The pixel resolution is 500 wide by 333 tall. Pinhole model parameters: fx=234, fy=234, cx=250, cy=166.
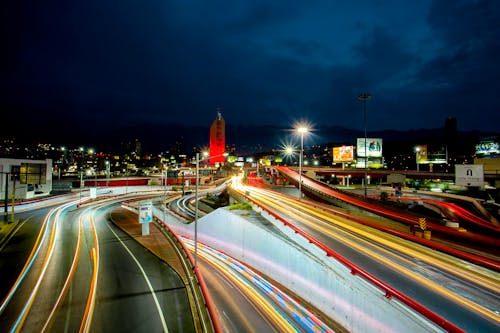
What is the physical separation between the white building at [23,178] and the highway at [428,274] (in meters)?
45.7

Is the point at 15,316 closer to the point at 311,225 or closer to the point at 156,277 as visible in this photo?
A: the point at 156,277

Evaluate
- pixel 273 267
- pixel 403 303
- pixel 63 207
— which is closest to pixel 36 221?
pixel 63 207

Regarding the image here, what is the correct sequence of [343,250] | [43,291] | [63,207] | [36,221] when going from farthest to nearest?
1. [63,207]
2. [36,221]
3. [343,250]
4. [43,291]

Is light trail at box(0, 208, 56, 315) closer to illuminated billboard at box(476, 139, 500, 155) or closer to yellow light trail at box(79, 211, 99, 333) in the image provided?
yellow light trail at box(79, 211, 99, 333)

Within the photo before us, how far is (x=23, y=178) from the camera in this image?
38156 mm

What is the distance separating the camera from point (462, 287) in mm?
10625

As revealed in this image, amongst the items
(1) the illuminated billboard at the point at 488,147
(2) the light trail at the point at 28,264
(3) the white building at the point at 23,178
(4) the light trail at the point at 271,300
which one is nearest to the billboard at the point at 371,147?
(1) the illuminated billboard at the point at 488,147

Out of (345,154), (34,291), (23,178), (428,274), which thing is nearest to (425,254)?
(428,274)

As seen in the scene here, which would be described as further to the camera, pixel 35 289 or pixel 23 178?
pixel 23 178

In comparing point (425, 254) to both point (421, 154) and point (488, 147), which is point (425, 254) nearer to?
point (488, 147)

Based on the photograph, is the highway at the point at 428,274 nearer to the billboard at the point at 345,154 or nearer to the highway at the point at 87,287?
the highway at the point at 87,287

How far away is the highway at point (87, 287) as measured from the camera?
11.4 m

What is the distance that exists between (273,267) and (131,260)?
11.2m

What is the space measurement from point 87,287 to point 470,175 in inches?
1647
